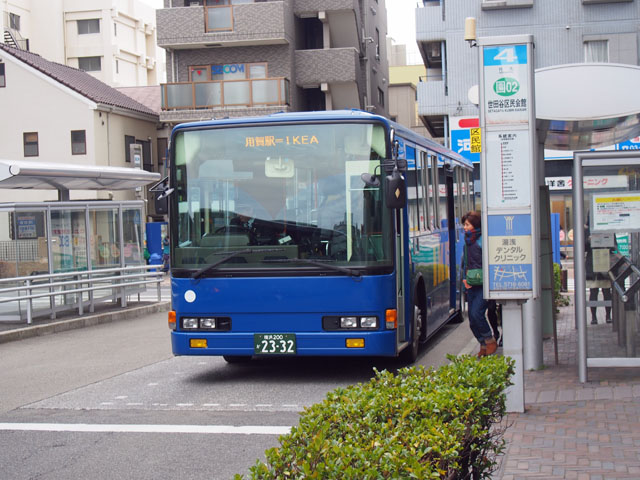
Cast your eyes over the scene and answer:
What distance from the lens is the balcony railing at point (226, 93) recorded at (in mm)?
36906

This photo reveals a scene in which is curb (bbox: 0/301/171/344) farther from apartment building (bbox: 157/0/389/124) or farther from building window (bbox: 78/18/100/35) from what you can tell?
building window (bbox: 78/18/100/35)

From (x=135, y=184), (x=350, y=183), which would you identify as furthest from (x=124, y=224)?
(x=350, y=183)

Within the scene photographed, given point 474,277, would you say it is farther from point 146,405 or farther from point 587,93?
point 146,405

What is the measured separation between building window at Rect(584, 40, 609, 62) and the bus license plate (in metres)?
26.8

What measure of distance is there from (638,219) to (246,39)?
98.0 ft

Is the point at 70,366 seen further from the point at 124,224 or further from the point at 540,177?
the point at 124,224

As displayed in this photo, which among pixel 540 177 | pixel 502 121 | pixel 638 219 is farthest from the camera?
pixel 540 177

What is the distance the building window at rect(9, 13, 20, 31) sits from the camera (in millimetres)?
60344

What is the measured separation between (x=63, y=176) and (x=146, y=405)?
32.1 ft

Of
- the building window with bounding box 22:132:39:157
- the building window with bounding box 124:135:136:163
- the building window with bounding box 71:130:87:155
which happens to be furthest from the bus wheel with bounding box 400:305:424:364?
the building window with bounding box 22:132:39:157

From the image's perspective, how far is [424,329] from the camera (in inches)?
484

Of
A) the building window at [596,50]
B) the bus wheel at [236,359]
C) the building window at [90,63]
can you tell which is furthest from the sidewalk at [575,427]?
the building window at [90,63]

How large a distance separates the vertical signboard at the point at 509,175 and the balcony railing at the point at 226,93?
2929 centimetres

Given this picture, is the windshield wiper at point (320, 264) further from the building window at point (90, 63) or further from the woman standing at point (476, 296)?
the building window at point (90, 63)
